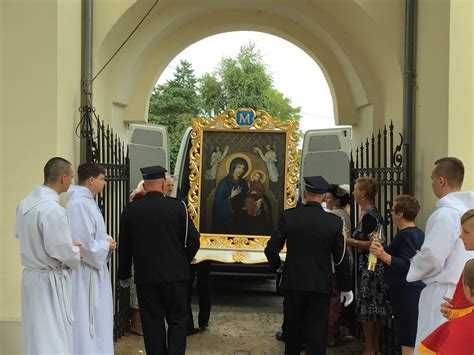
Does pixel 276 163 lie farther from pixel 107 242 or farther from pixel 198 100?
pixel 198 100

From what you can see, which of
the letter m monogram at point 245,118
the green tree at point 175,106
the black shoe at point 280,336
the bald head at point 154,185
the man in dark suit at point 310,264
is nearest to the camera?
the man in dark suit at point 310,264

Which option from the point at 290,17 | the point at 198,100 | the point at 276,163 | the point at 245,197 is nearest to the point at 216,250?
the point at 245,197

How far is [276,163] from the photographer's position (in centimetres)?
927

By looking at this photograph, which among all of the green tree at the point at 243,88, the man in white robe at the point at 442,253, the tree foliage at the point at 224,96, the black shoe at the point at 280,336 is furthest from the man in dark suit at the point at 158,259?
the green tree at the point at 243,88

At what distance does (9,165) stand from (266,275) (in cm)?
535

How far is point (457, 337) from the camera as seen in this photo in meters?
3.81

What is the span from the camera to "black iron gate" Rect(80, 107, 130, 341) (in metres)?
7.41

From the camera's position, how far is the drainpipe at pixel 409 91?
300 inches

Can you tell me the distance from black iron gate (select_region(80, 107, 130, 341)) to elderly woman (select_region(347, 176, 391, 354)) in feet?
9.17

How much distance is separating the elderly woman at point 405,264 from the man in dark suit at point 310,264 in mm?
496

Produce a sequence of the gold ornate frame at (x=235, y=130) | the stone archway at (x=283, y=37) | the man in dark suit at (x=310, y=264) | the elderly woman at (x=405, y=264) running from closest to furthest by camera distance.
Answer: the elderly woman at (x=405, y=264) < the man in dark suit at (x=310, y=264) < the stone archway at (x=283, y=37) < the gold ornate frame at (x=235, y=130)

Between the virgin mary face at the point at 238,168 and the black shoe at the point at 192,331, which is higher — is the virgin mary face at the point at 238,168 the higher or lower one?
the higher one

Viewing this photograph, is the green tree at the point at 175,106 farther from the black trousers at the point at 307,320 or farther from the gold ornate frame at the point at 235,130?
the black trousers at the point at 307,320

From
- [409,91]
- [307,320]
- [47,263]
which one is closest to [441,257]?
[307,320]
